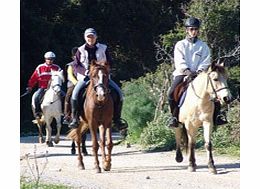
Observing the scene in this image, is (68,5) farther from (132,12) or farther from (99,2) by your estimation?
(132,12)

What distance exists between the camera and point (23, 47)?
1157 inches

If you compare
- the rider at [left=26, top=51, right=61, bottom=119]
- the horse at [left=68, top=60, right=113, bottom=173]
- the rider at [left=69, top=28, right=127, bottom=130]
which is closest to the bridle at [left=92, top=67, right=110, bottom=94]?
the horse at [left=68, top=60, right=113, bottom=173]

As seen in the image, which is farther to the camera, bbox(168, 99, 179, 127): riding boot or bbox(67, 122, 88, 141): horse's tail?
bbox(67, 122, 88, 141): horse's tail

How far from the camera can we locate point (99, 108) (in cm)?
1252

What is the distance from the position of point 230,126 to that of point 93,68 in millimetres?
5228

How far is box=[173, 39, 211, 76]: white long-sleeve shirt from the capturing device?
41.2ft

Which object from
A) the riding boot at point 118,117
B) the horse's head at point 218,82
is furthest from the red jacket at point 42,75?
the horse's head at point 218,82

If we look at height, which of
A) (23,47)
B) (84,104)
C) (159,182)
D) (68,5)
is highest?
(68,5)

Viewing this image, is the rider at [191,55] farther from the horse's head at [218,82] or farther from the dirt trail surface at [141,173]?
the dirt trail surface at [141,173]

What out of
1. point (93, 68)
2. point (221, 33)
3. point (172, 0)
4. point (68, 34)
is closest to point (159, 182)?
point (93, 68)

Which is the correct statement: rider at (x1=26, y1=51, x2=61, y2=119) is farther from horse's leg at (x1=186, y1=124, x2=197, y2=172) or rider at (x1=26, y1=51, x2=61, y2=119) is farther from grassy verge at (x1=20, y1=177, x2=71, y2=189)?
grassy verge at (x1=20, y1=177, x2=71, y2=189)

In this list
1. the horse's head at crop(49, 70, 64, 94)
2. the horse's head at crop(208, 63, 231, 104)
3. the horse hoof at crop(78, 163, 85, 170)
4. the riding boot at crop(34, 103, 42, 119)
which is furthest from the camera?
the riding boot at crop(34, 103, 42, 119)

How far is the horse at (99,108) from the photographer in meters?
12.0

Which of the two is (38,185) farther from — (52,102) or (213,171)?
(52,102)
